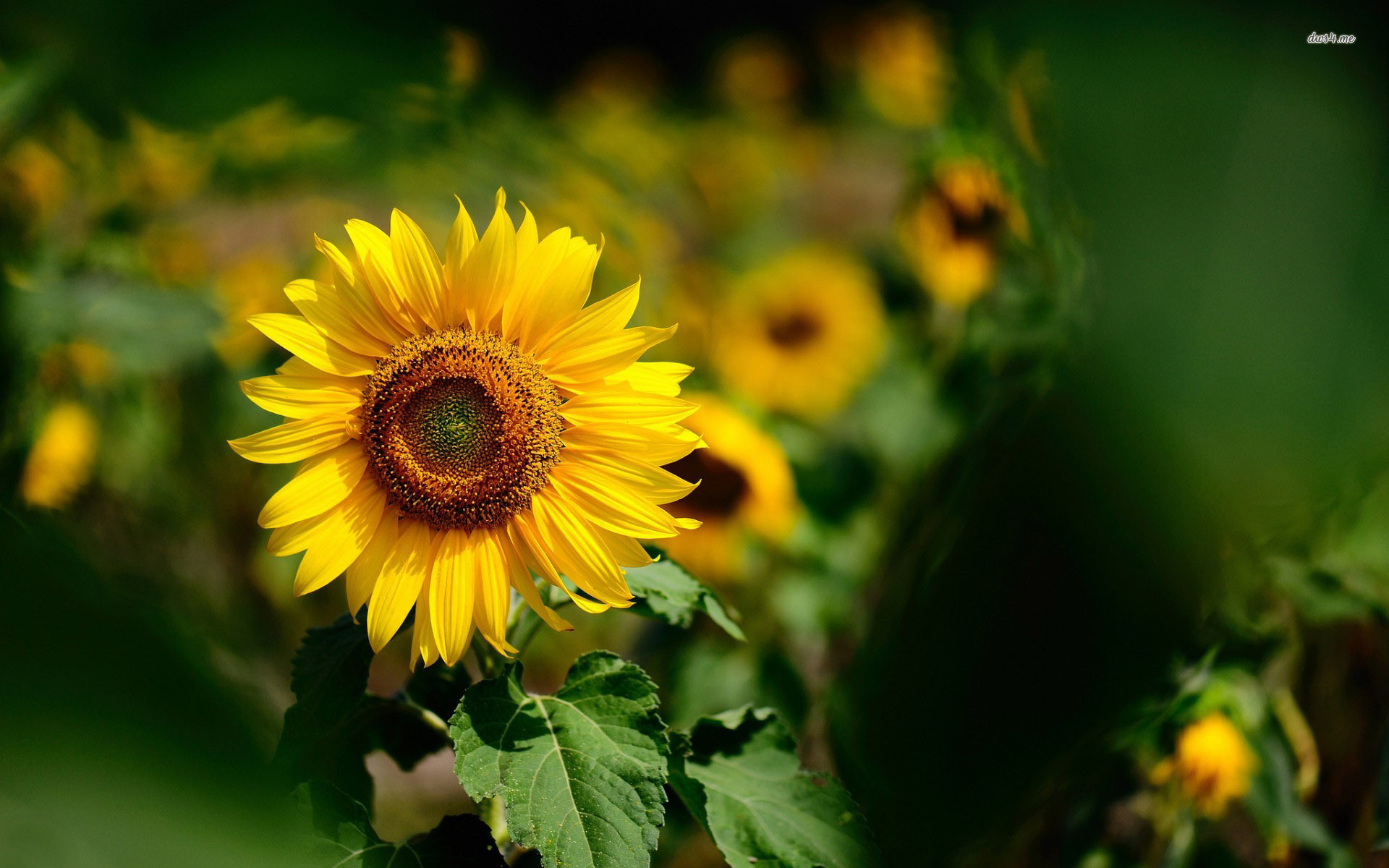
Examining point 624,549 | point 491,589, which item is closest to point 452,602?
point 491,589

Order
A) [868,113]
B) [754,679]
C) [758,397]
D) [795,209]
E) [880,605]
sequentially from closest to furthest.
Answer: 1. [880,605]
2. [754,679]
3. [758,397]
4. [795,209]
5. [868,113]

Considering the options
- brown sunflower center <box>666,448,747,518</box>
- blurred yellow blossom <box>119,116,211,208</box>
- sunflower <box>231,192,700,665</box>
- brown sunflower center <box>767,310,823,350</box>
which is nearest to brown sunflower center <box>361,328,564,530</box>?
sunflower <box>231,192,700,665</box>

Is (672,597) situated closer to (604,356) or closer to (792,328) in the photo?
(604,356)

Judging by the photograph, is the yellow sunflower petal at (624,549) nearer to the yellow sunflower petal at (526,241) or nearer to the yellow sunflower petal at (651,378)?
the yellow sunflower petal at (651,378)

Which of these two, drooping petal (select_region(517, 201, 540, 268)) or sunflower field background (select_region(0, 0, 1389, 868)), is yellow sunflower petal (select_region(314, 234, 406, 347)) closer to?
sunflower field background (select_region(0, 0, 1389, 868))

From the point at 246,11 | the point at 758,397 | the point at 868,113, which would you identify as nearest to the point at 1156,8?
the point at 246,11

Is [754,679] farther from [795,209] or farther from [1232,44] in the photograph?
[795,209]

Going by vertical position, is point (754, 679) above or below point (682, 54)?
below
